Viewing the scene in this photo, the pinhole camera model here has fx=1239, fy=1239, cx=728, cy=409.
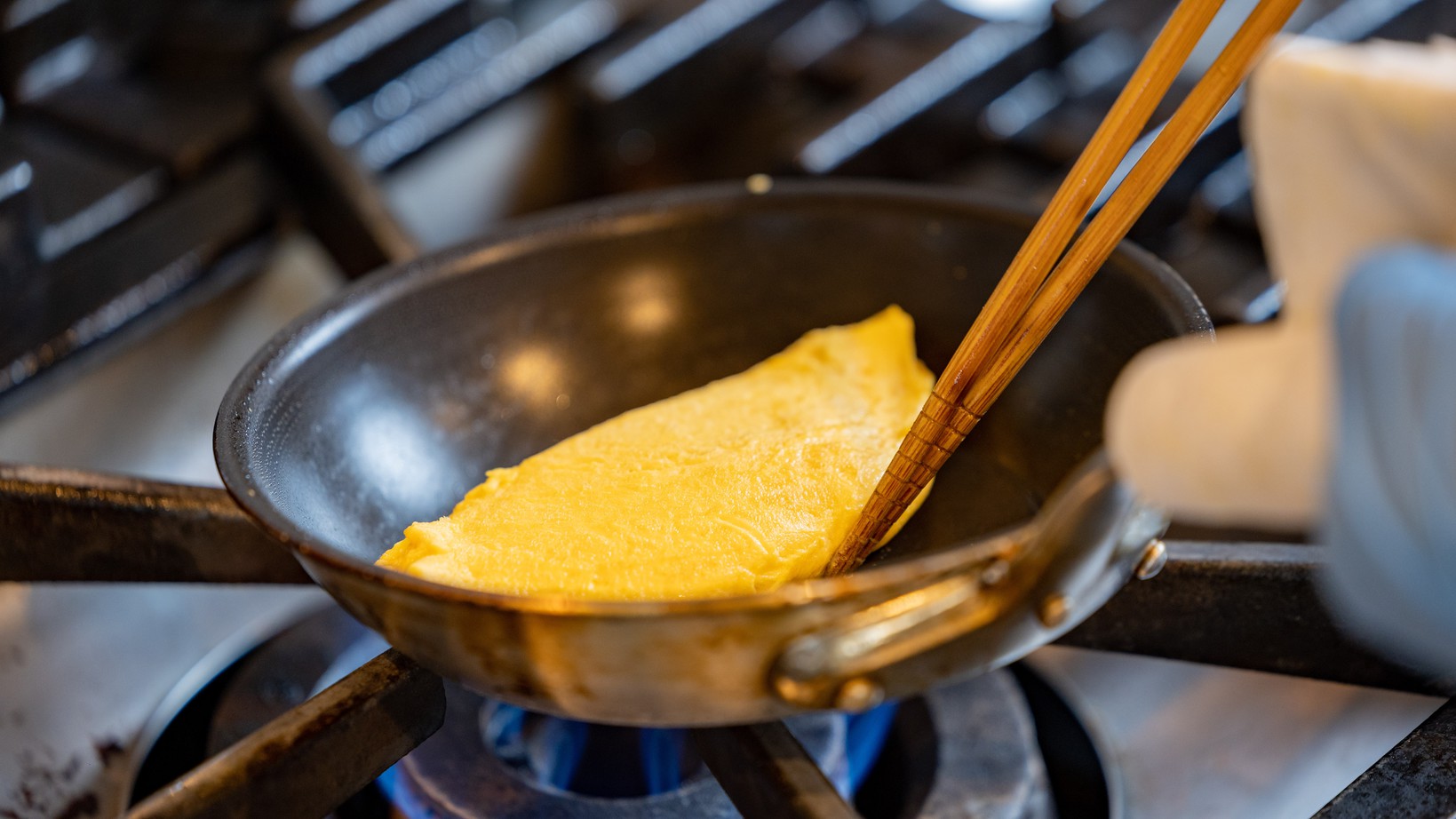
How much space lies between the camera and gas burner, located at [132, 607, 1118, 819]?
66 cm

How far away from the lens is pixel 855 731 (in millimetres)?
704

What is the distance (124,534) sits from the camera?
0.66 metres

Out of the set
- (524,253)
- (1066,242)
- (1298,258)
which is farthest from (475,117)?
(1298,258)

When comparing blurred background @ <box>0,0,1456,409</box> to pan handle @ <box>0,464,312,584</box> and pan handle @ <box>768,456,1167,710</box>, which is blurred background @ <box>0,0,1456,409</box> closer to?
pan handle @ <box>0,464,312,584</box>

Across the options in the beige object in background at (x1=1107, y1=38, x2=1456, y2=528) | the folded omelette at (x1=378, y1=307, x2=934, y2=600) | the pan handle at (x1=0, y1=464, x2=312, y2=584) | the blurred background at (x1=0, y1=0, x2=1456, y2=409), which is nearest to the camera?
the beige object in background at (x1=1107, y1=38, x2=1456, y2=528)

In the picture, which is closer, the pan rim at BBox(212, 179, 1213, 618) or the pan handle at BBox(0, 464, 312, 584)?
the pan rim at BBox(212, 179, 1213, 618)

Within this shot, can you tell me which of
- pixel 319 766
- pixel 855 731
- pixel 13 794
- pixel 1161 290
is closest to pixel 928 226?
pixel 1161 290

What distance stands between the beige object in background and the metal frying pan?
4cm

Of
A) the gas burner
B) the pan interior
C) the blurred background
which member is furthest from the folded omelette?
the blurred background

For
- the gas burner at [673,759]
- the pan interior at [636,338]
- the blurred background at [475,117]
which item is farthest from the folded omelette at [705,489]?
the blurred background at [475,117]

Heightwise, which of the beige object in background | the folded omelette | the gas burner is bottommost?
the gas burner

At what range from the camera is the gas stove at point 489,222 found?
0.67 m

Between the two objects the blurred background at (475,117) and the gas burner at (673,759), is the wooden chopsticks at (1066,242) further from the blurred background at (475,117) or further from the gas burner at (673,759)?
the blurred background at (475,117)

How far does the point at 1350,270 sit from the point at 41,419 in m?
0.92
